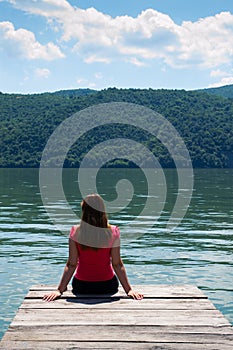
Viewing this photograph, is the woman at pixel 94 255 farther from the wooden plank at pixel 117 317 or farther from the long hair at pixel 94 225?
the wooden plank at pixel 117 317

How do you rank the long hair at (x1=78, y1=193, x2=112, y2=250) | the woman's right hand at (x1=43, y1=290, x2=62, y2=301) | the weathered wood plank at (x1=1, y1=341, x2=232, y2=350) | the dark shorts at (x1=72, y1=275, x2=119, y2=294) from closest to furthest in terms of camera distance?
the weathered wood plank at (x1=1, y1=341, x2=232, y2=350), the long hair at (x1=78, y1=193, x2=112, y2=250), the woman's right hand at (x1=43, y1=290, x2=62, y2=301), the dark shorts at (x1=72, y1=275, x2=119, y2=294)

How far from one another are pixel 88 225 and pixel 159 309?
4.93 feet

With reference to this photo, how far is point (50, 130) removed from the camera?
192m

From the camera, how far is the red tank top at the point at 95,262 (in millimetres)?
7957

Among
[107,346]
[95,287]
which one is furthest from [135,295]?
[107,346]

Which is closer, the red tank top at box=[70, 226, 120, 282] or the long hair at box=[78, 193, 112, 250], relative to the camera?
the long hair at box=[78, 193, 112, 250]

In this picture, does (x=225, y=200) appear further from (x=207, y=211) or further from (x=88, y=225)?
(x=88, y=225)

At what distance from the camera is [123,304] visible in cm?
763

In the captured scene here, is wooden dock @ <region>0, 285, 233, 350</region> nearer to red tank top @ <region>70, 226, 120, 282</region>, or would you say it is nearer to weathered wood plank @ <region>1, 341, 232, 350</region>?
weathered wood plank @ <region>1, 341, 232, 350</region>

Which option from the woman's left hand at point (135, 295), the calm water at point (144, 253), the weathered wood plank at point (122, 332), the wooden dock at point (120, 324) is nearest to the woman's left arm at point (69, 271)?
the wooden dock at point (120, 324)

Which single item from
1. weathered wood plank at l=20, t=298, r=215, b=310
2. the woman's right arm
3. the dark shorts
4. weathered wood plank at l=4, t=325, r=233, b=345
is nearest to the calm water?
the dark shorts

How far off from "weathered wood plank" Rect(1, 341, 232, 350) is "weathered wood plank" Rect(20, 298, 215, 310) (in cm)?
144

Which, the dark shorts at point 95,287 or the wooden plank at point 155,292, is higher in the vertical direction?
the dark shorts at point 95,287

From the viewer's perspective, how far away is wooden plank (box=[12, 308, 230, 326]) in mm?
6719
